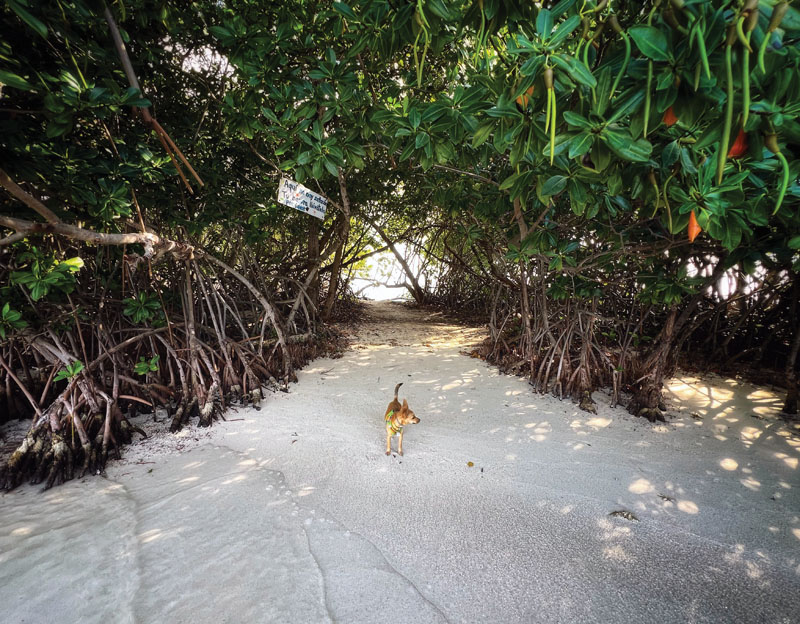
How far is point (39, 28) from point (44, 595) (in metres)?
1.90

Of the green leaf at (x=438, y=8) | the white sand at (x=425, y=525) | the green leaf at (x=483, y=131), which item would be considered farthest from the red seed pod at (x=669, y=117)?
the white sand at (x=425, y=525)

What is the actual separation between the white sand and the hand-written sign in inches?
62.4

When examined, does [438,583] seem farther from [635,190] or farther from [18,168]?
[18,168]

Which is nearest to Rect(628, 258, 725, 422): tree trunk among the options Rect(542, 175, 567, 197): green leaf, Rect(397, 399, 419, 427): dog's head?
Rect(397, 399, 419, 427): dog's head

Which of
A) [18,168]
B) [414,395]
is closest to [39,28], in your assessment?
[18,168]

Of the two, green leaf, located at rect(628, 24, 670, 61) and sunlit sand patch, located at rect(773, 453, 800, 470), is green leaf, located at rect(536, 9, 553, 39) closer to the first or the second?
green leaf, located at rect(628, 24, 670, 61)

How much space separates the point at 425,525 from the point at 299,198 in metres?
2.17

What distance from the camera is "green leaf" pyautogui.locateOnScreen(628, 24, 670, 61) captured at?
65cm

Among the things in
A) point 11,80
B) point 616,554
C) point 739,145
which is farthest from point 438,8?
point 616,554

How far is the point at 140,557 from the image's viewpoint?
1.43m

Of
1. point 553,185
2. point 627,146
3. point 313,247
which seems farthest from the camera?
point 313,247

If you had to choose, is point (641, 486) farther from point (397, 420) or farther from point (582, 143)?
point (582, 143)

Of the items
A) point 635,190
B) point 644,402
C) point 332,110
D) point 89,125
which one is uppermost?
point 89,125

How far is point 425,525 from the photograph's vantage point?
1.61 meters
